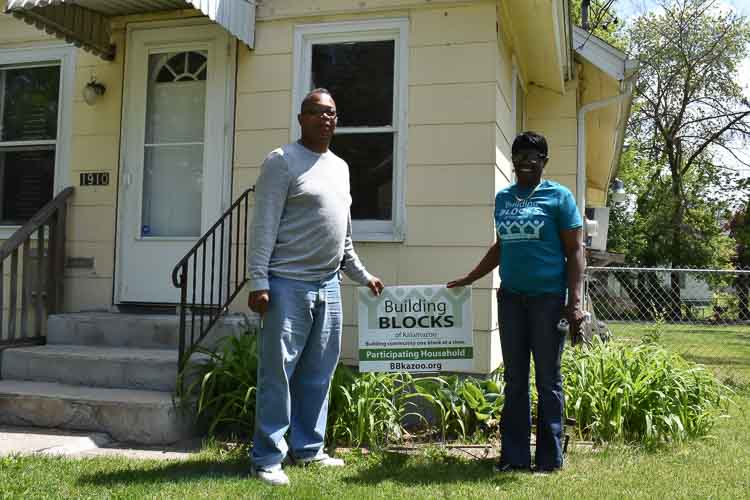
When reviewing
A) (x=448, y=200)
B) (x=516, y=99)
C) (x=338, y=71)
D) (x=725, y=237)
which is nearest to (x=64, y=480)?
(x=448, y=200)

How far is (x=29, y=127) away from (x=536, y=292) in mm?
4733

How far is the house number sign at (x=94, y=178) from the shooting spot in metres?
5.56

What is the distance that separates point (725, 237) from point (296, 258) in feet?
88.5

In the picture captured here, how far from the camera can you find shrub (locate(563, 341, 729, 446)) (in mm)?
4234

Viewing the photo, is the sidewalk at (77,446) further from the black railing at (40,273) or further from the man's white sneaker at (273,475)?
the black railing at (40,273)

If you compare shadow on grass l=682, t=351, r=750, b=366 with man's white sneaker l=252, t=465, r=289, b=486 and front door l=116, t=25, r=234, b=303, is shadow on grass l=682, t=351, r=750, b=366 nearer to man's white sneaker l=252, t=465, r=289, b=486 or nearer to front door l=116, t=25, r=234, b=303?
front door l=116, t=25, r=234, b=303

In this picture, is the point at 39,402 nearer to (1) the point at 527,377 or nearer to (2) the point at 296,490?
(2) the point at 296,490

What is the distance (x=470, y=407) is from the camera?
433cm

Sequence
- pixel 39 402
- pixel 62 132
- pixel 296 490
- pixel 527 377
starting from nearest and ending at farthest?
pixel 296 490, pixel 527 377, pixel 39 402, pixel 62 132

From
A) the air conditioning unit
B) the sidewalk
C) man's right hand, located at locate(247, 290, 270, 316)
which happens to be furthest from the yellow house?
the air conditioning unit

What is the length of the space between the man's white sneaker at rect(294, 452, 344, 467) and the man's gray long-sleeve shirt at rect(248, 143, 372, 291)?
96cm

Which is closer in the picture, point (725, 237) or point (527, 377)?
point (527, 377)

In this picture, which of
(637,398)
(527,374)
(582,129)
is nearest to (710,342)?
(582,129)

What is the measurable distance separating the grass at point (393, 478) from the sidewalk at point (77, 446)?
6.3 inches
